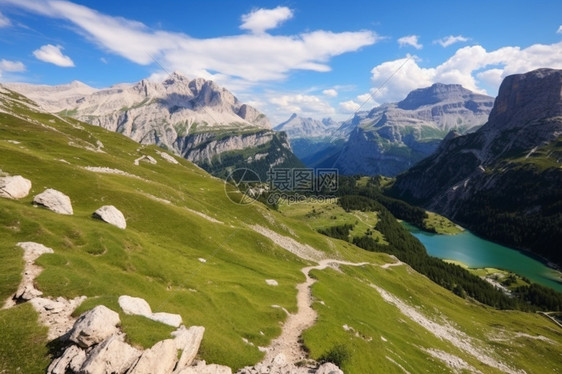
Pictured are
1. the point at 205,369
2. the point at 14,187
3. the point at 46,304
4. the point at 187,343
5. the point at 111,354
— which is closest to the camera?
the point at 111,354

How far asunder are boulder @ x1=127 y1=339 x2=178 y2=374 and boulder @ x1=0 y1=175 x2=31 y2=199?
43.4m

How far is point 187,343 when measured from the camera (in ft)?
83.8

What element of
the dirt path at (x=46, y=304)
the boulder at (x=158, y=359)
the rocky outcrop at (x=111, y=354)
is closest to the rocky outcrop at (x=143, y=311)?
the rocky outcrop at (x=111, y=354)

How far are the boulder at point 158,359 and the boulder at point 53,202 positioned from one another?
36.4m

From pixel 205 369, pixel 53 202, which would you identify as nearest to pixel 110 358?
pixel 205 369

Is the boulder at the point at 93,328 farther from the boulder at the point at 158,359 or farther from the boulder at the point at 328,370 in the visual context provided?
the boulder at the point at 328,370

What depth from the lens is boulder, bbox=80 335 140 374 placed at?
66.4ft

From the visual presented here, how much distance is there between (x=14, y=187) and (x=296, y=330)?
166 ft

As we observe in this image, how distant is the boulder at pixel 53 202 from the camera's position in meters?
47.3

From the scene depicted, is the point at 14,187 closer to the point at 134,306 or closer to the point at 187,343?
the point at 134,306

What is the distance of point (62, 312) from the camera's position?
1019 inches

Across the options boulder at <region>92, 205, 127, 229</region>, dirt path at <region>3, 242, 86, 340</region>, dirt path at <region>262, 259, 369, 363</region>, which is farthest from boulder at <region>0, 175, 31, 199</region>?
dirt path at <region>262, 259, 369, 363</region>

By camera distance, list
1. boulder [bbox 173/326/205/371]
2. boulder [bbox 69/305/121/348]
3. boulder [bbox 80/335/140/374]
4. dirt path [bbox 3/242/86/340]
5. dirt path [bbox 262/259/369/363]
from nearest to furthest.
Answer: boulder [bbox 80/335/140/374], boulder [bbox 69/305/121/348], dirt path [bbox 3/242/86/340], boulder [bbox 173/326/205/371], dirt path [bbox 262/259/369/363]

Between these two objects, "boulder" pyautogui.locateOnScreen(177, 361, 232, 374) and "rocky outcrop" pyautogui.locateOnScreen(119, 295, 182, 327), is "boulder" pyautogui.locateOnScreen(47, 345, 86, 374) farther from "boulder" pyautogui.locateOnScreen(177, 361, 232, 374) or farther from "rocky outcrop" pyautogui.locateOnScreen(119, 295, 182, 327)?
"boulder" pyautogui.locateOnScreen(177, 361, 232, 374)
